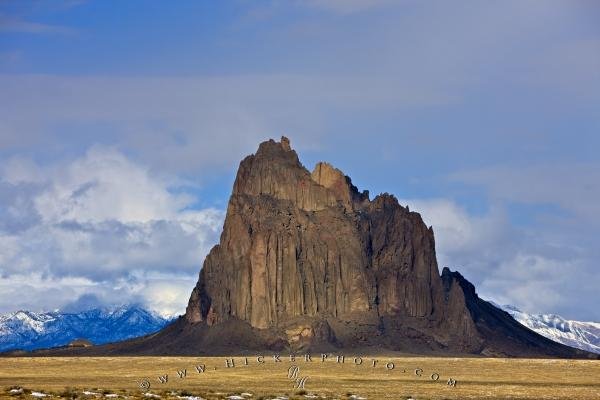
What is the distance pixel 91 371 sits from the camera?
198 metres

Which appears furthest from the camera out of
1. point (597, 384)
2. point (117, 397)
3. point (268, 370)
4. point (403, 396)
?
point (268, 370)

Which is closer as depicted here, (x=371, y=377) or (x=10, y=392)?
(x=10, y=392)

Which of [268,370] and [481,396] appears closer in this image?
[481,396]

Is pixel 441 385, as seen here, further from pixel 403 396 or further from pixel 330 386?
pixel 403 396

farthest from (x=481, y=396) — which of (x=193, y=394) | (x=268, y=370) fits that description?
(x=268, y=370)

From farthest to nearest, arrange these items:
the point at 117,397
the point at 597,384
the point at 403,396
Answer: the point at 597,384 → the point at 403,396 → the point at 117,397

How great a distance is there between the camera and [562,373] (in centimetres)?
19850

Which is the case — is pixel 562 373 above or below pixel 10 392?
above

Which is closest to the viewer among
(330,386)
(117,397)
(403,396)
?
(117,397)

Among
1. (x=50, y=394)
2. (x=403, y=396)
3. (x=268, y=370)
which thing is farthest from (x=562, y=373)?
(x=50, y=394)

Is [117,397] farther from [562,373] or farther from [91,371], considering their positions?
[562,373]

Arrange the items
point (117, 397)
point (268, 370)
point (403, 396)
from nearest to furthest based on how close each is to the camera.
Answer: point (117, 397)
point (403, 396)
point (268, 370)

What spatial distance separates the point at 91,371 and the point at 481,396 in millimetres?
88738

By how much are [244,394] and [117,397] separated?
17712 mm
